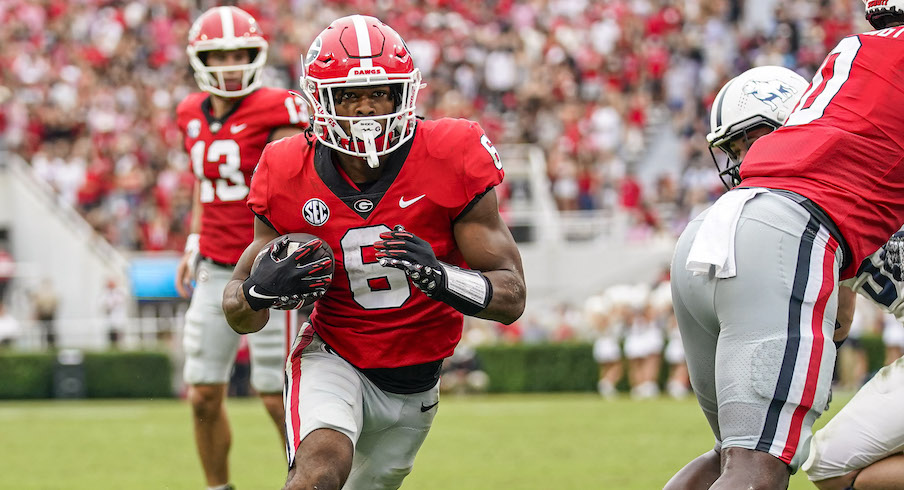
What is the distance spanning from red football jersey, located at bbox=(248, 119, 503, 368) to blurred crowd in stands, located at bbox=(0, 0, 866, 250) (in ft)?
48.1

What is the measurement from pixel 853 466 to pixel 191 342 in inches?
135

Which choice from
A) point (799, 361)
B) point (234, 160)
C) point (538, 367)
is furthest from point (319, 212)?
point (538, 367)

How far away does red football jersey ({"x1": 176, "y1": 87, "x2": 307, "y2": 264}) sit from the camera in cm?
643

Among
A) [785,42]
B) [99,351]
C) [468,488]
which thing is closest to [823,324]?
[468,488]

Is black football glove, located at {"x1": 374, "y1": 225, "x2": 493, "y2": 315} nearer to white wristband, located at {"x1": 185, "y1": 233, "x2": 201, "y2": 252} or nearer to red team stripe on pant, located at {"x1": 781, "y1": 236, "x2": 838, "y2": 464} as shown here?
red team stripe on pant, located at {"x1": 781, "y1": 236, "x2": 838, "y2": 464}

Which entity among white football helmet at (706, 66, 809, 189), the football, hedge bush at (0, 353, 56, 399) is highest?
white football helmet at (706, 66, 809, 189)

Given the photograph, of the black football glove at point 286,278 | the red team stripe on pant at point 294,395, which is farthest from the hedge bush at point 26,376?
the black football glove at point 286,278

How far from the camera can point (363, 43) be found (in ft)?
14.1

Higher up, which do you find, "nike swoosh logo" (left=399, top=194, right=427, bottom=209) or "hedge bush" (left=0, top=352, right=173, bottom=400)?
"nike swoosh logo" (left=399, top=194, right=427, bottom=209)

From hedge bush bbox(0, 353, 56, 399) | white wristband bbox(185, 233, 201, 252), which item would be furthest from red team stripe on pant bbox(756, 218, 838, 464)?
hedge bush bbox(0, 353, 56, 399)

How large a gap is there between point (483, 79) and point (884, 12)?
18.0m

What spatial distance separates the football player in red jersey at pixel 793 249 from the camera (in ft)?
12.1

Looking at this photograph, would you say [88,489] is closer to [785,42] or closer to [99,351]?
[99,351]

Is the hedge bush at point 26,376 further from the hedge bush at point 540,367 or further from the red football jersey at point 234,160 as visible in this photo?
the red football jersey at point 234,160
